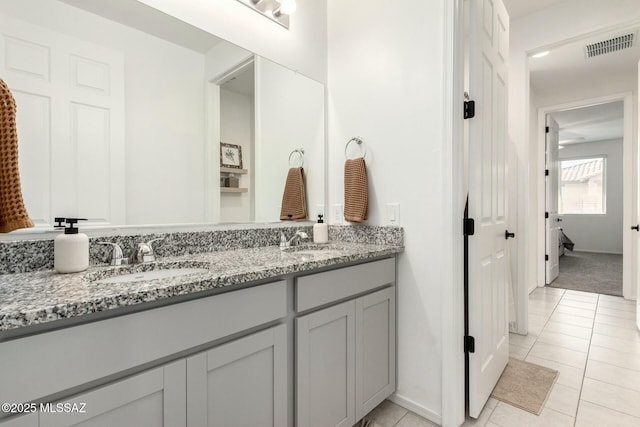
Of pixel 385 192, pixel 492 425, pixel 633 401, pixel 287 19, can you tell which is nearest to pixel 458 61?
pixel 385 192

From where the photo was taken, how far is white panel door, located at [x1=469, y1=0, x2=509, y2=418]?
150 centimetres

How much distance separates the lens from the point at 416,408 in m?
1.61

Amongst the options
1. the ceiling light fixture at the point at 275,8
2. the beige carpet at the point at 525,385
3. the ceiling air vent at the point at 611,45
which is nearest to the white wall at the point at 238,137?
the ceiling light fixture at the point at 275,8

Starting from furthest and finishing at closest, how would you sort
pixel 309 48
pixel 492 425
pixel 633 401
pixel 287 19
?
pixel 309 48
pixel 287 19
pixel 633 401
pixel 492 425

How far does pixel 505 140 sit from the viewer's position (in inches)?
78.4


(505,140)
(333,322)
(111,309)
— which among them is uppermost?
(505,140)

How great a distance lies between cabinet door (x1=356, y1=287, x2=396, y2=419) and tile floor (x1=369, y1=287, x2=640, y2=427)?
0.19 metres

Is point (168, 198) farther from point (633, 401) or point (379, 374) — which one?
point (633, 401)

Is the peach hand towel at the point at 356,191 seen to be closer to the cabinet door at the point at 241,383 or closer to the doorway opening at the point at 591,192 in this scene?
the cabinet door at the point at 241,383

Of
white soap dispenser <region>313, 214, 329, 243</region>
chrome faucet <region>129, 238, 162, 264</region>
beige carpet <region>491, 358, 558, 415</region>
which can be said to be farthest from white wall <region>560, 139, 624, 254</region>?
chrome faucet <region>129, 238, 162, 264</region>

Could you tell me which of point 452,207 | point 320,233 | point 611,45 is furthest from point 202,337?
point 611,45

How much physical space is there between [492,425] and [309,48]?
235 cm

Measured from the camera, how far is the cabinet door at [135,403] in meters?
0.68

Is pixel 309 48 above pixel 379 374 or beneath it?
above
